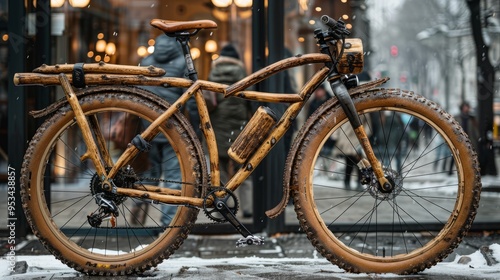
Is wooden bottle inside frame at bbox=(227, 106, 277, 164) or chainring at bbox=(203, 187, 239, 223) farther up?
wooden bottle inside frame at bbox=(227, 106, 277, 164)

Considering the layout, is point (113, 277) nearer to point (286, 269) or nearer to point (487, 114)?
point (286, 269)

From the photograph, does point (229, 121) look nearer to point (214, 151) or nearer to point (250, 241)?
point (214, 151)

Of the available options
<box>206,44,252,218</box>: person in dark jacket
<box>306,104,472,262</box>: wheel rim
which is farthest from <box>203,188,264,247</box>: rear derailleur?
<box>206,44,252,218</box>: person in dark jacket

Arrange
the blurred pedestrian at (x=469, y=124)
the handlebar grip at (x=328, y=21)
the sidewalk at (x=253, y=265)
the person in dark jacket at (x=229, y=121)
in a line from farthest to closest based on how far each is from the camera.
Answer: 1. the blurred pedestrian at (x=469, y=124)
2. the person in dark jacket at (x=229, y=121)
3. the sidewalk at (x=253, y=265)
4. the handlebar grip at (x=328, y=21)

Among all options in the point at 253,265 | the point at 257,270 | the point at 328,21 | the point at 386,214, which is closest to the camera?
the point at 328,21

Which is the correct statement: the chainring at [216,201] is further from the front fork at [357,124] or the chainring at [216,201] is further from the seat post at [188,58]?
the front fork at [357,124]

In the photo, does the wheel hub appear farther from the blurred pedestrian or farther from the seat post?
the blurred pedestrian

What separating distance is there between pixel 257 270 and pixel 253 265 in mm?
248

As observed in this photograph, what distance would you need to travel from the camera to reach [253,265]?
173 inches

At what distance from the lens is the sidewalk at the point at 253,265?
3.92 meters

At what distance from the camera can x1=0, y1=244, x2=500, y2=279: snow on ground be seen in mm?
3904

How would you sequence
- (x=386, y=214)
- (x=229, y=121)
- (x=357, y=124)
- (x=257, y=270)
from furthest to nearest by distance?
(x=229, y=121)
(x=386, y=214)
(x=257, y=270)
(x=357, y=124)

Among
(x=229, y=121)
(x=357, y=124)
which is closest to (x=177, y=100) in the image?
(x=357, y=124)

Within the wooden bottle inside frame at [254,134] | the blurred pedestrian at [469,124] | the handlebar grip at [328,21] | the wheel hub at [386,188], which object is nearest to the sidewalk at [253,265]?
the wheel hub at [386,188]
